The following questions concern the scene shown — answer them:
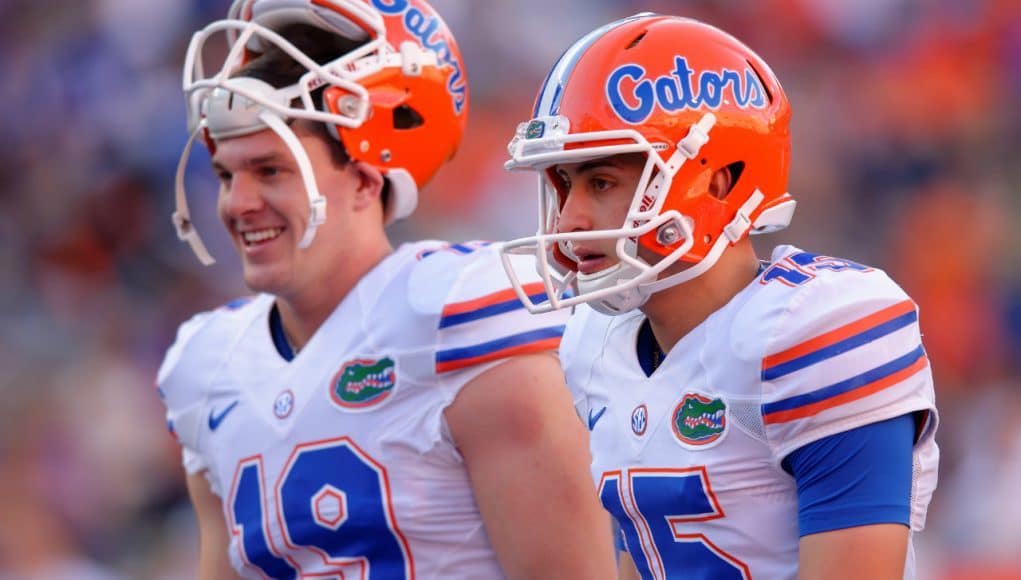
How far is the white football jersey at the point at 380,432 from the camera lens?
240cm

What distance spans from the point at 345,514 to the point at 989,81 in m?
3.97

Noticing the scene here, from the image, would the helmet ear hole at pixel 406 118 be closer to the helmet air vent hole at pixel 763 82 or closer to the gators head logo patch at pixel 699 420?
the helmet air vent hole at pixel 763 82

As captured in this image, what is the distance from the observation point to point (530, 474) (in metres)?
2.36

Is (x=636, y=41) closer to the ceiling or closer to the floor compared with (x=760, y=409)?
closer to the ceiling

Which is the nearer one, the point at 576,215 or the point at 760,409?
the point at 760,409

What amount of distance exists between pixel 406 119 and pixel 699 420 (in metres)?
1.03

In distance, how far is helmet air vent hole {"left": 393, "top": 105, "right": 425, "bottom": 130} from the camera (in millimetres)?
2648

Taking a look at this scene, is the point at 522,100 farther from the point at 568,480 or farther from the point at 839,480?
the point at 839,480

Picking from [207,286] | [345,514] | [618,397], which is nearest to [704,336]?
[618,397]

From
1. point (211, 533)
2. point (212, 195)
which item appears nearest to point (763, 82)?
point (211, 533)

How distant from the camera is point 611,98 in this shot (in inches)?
76.0

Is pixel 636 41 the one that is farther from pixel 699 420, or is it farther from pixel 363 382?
pixel 363 382

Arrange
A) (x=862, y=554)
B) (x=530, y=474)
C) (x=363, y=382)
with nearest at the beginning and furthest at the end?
(x=862, y=554), (x=530, y=474), (x=363, y=382)

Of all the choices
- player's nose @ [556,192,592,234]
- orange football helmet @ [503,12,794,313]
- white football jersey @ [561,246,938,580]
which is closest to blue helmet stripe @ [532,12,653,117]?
orange football helmet @ [503,12,794,313]
